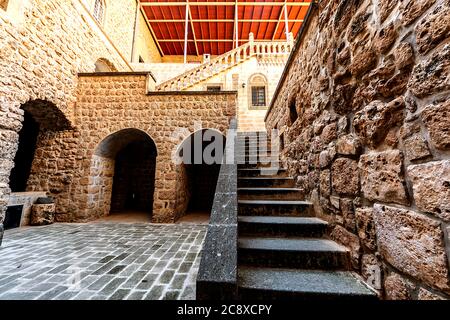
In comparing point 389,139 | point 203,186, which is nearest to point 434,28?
point 389,139

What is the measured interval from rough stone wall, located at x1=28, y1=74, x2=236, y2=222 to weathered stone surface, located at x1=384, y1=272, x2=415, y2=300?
4.94m

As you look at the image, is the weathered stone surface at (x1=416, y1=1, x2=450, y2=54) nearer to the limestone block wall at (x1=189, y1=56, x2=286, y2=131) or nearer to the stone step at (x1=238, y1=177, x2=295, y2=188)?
the stone step at (x1=238, y1=177, x2=295, y2=188)

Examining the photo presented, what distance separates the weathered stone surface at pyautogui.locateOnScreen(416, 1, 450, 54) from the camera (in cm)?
94

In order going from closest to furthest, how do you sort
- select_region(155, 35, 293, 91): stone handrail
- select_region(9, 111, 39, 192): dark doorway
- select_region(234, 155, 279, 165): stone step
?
1. select_region(234, 155, 279, 165): stone step
2. select_region(9, 111, 39, 192): dark doorway
3. select_region(155, 35, 293, 91): stone handrail

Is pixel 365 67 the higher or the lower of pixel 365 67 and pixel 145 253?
the higher

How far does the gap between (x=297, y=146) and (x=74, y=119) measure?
6.33 meters

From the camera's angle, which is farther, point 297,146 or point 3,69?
point 3,69

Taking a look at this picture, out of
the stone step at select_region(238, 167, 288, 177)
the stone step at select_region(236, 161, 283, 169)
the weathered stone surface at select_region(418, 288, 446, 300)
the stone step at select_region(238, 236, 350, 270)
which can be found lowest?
the stone step at select_region(238, 236, 350, 270)

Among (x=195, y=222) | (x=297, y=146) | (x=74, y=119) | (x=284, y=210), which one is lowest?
(x=195, y=222)

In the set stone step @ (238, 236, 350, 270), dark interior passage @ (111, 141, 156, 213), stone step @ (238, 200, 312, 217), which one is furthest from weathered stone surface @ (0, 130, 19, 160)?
stone step @ (238, 236, 350, 270)

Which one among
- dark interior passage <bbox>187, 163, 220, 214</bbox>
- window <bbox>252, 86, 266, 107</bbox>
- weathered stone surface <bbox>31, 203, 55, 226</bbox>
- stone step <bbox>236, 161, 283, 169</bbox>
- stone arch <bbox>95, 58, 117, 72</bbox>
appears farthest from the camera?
window <bbox>252, 86, 266, 107</bbox>

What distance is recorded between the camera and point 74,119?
5703mm
